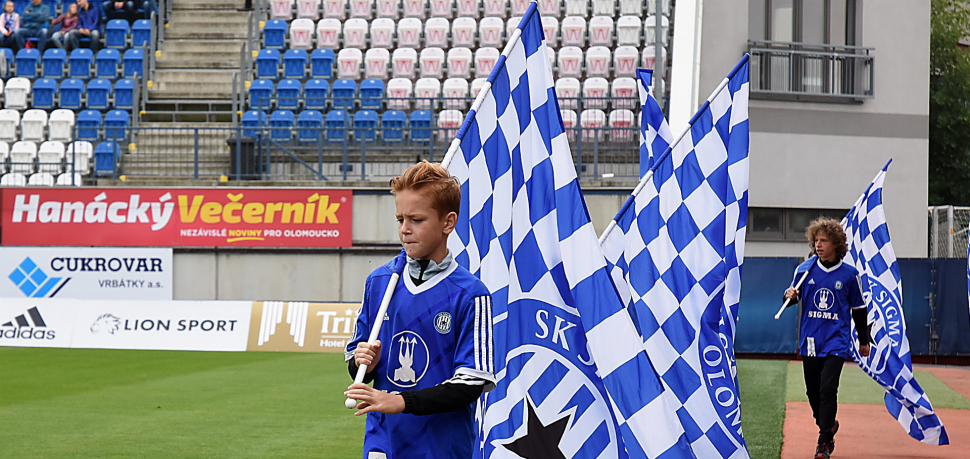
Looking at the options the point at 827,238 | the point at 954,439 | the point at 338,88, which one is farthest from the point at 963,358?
the point at 338,88

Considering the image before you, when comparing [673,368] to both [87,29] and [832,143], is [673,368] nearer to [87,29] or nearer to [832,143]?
[832,143]

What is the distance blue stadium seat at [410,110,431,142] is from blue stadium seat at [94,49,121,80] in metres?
8.35

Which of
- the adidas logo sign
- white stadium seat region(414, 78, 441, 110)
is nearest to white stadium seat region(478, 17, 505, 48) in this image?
white stadium seat region(414, 78, 441, 110)

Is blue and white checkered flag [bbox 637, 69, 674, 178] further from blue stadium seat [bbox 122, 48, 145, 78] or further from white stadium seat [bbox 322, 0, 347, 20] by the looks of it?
blue stadium seat [bbox 122, 48, 145, 78]

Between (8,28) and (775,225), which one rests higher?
(8,28)

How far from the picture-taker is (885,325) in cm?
1005

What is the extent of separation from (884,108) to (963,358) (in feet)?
18.0

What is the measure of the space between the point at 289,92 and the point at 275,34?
9.86 ft

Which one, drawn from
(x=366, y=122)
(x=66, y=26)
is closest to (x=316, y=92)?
(x=366, y=122)

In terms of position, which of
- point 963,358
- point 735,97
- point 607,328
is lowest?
point 963,358

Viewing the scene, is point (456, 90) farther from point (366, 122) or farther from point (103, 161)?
point (103, 161)

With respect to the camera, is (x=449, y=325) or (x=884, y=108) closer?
(x=449, y=325)

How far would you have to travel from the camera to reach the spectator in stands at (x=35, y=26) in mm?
25766

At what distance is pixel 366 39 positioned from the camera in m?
25.2
